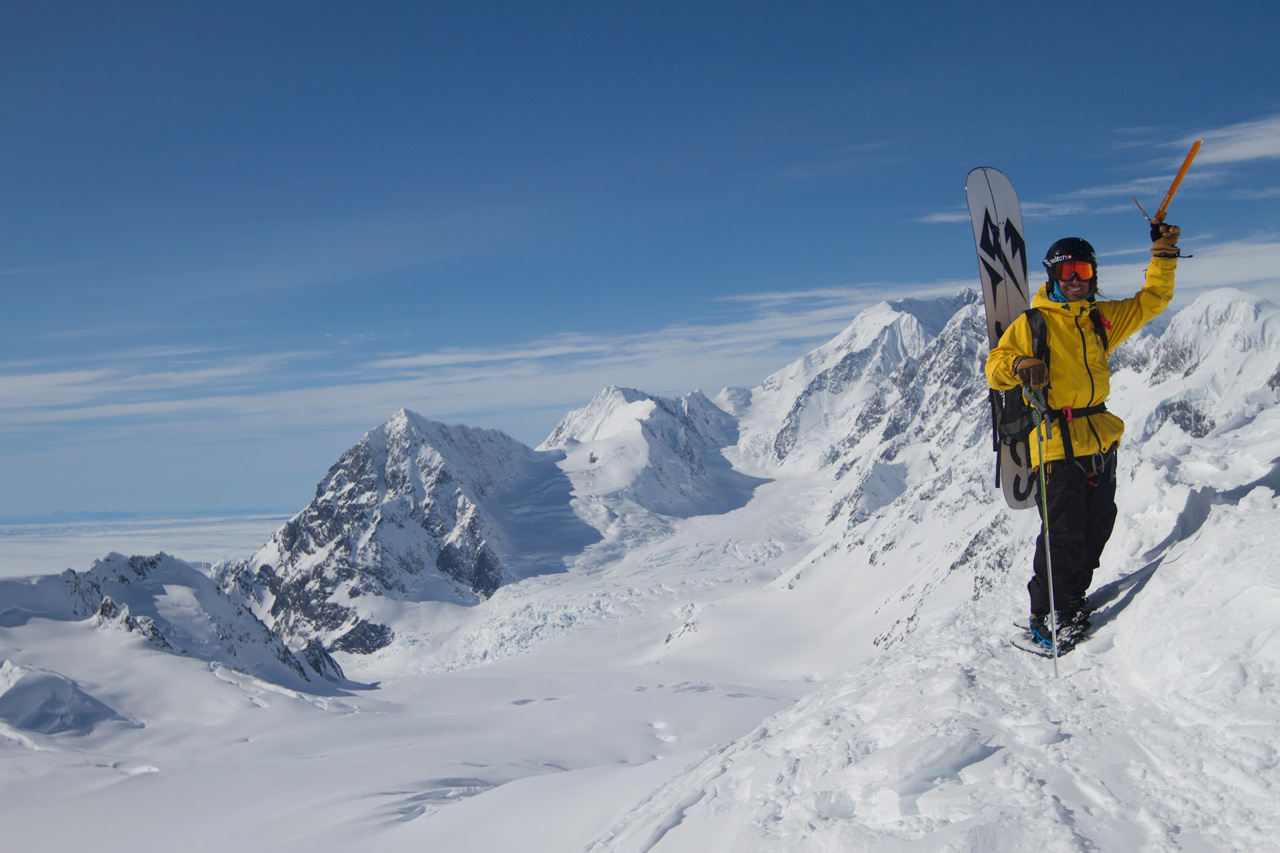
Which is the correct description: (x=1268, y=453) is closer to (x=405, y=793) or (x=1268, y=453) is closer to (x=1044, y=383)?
(x=1044, y=383)

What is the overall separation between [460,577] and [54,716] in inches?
6010

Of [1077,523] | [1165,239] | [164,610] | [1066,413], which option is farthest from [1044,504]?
[164,610]

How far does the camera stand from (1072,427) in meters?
6.98

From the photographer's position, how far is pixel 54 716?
40.7m

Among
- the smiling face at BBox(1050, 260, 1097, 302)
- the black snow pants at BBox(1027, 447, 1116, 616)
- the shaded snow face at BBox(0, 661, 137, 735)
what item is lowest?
the shaded snow face at BBox(0, 661, 137, 735)

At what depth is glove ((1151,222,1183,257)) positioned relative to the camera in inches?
283

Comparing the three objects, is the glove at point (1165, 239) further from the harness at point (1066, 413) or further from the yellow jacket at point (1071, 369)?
the harness at point (1066, 413)

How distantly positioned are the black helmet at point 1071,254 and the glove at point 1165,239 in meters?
0.66

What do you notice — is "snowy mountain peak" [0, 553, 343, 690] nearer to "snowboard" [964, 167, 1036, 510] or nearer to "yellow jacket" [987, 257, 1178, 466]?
"snowboard" [964, 167, 1036, 510]

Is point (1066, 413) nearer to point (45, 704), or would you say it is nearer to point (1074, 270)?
point (1074, 270)

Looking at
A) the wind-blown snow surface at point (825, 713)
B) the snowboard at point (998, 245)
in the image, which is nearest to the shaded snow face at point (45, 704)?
the wind-blown snow surface at point (825, 713)

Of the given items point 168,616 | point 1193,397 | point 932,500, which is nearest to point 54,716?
point 168,616

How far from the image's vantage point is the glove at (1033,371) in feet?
21.8

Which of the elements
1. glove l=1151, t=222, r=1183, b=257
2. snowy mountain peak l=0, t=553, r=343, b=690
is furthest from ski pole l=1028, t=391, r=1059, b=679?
snowy mountain peak l=0, t=553, r=343, b=690
